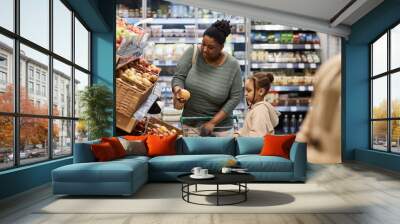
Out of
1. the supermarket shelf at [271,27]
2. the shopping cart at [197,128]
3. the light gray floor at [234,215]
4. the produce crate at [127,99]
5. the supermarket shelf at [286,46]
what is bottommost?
the light gray floor at [234,215]

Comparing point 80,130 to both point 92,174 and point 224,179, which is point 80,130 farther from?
point 224,179

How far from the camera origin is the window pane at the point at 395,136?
24.3 ft

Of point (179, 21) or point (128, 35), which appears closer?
point (128, 35)

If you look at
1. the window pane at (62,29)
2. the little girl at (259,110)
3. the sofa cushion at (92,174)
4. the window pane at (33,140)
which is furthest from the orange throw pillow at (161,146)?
the little girl at (259,110)

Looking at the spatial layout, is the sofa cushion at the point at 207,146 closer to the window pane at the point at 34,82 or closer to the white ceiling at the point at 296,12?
the window pane at the point at 34,82

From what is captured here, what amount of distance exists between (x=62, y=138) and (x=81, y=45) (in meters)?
1.97

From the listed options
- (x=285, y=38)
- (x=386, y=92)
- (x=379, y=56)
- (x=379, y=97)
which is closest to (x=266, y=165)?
(x=386, y=92)

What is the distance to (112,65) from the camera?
816 cm

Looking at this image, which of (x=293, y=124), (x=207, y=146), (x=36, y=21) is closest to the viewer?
(x=36, y=21)

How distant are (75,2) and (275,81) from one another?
4473 mm

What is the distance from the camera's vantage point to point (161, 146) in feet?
20.3

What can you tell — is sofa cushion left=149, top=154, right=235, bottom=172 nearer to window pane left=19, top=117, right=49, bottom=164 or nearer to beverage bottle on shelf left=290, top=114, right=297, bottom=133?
window pane left=19, top=117, right=49, bottom=164

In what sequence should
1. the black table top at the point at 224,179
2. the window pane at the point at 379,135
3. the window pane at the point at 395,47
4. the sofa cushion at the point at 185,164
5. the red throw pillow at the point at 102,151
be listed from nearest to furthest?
the black table top at the point at 224,179 → the red throw pillow at the point at 102,151 → the sofa cushion at the point at 185,164 → the window pane at the point at 395,47 → the window pane at the point at 379,135

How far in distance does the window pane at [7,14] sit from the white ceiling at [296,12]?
13.5 ft
